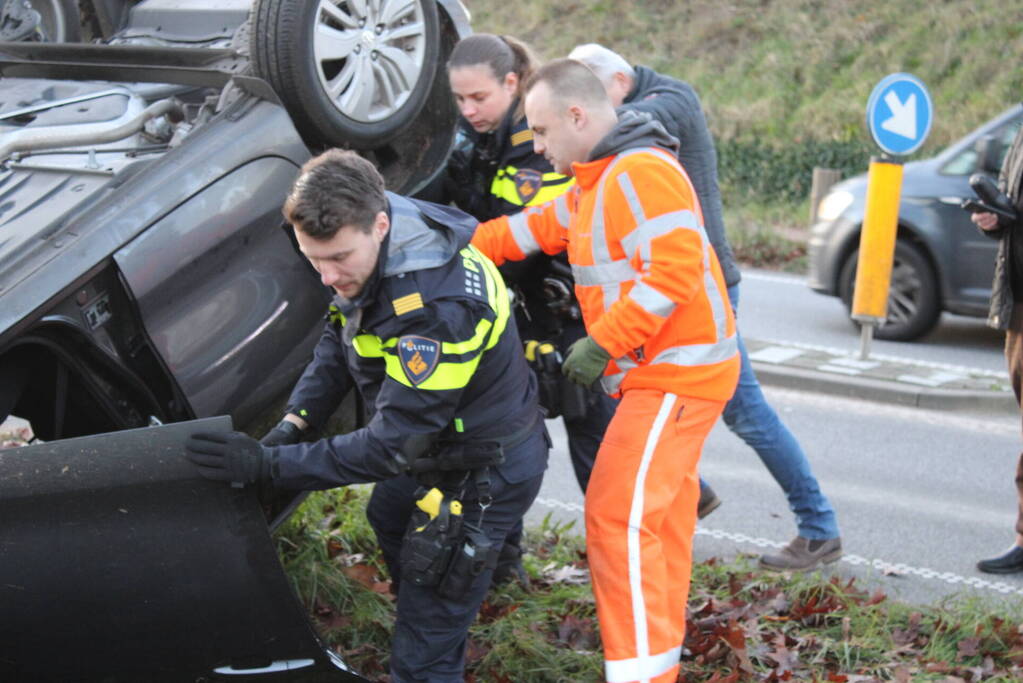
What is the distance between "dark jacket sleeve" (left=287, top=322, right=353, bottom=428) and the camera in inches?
142

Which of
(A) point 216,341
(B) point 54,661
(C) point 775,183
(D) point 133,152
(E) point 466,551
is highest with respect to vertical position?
(D) point 133,152

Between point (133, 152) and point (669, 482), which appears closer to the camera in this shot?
point (669, 482)

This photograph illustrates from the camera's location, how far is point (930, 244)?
357 inches

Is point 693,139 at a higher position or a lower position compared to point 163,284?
higher

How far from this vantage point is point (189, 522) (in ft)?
9.96

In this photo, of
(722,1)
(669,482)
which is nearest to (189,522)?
(669,482)

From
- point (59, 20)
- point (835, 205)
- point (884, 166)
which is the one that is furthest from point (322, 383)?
point (835, 205)

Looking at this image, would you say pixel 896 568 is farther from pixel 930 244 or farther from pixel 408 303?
pixel 930 244

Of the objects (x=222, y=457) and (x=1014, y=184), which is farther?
(x=1014, y=184)

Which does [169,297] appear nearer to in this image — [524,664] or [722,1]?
[524,664]

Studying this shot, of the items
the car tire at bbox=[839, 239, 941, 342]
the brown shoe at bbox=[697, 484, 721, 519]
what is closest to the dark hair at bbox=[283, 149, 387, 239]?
the brown shoe at bbox=[697, 484, 721, 519]

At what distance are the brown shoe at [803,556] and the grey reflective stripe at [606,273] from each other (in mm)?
1771

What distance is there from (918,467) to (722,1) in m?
17.4

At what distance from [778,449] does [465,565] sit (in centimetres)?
200
